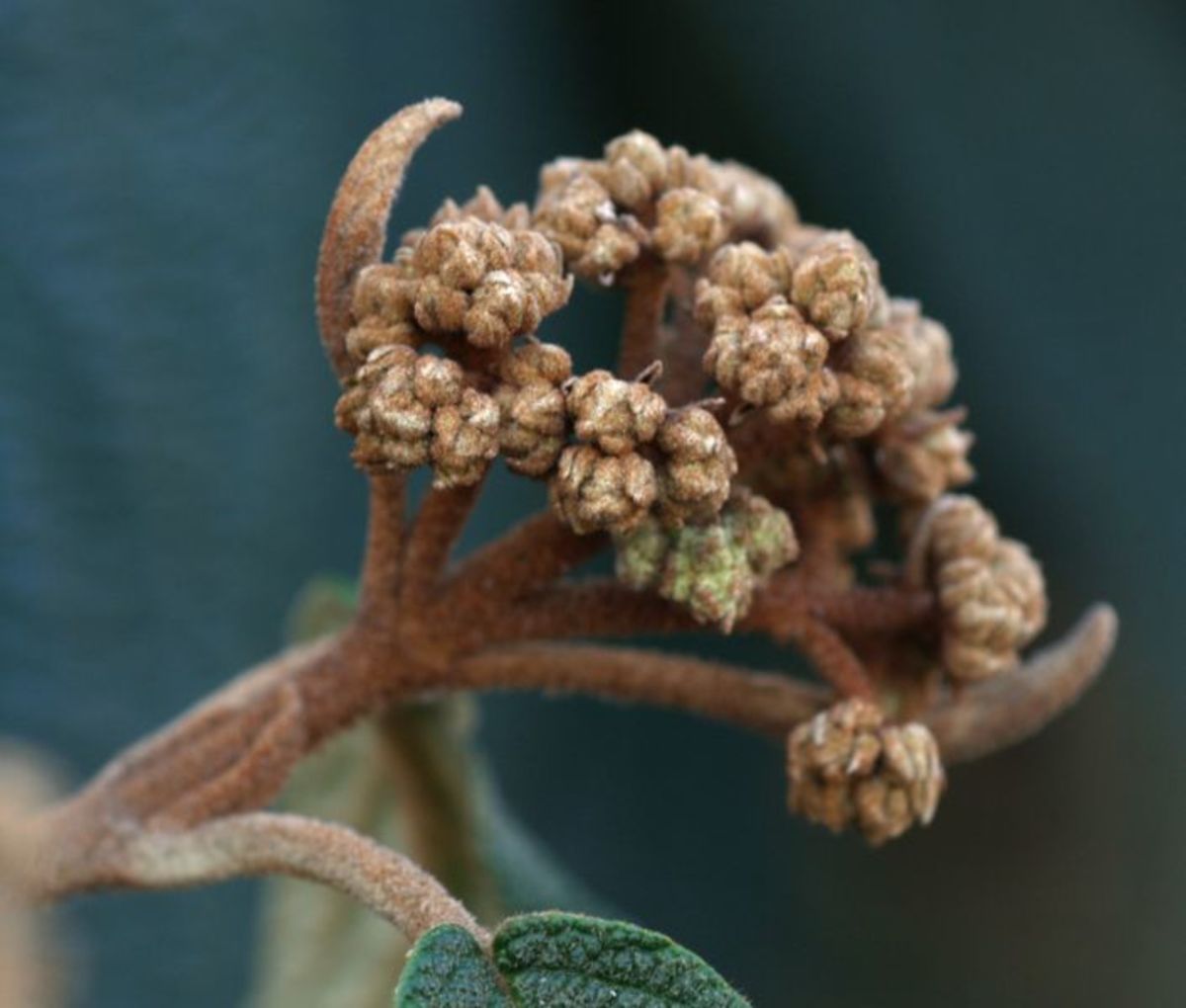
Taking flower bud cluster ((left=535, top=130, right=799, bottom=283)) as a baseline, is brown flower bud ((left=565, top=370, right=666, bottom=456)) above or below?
below

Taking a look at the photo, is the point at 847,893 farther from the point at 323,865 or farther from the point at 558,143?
the point at 323,865

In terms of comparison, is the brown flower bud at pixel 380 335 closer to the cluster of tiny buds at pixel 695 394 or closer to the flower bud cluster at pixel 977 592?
the cluster of tiny buds at pixel 695 394

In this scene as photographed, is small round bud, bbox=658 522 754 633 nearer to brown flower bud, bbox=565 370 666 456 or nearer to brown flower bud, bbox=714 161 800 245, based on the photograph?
brown flower bud, bbox=565 370 666 456

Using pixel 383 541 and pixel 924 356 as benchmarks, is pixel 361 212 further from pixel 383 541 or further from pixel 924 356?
pixel 924 356

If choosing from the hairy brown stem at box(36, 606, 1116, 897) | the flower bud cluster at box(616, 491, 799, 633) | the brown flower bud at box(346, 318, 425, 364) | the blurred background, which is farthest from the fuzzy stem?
the blurred background

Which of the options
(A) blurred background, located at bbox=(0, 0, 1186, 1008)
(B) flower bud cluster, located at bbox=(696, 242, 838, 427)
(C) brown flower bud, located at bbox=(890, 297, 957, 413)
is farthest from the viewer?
(A) blurred background, located at bbox=(0, 0, 1186, 1008)

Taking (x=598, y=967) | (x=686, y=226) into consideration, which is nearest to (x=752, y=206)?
(x=686, y=226)

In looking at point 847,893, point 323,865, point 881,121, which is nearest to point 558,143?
point 881,121
